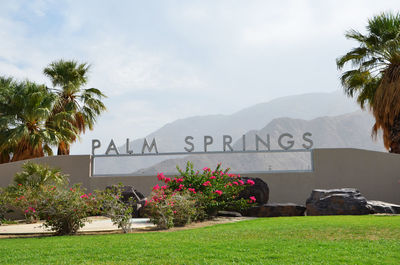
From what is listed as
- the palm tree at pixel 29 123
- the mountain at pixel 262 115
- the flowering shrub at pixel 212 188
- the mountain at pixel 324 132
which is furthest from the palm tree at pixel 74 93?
the mountain at pixel 262 115

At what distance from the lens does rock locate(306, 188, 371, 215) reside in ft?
46.3

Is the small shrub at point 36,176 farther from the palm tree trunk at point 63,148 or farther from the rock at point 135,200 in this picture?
the palm tree trunk at point 63,148

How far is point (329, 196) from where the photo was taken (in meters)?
14.6

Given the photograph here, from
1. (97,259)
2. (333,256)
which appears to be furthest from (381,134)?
(97,259)

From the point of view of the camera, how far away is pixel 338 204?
46.9ft

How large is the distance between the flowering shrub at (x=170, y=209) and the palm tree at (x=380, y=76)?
1122 cm

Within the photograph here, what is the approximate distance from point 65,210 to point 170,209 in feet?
9.21

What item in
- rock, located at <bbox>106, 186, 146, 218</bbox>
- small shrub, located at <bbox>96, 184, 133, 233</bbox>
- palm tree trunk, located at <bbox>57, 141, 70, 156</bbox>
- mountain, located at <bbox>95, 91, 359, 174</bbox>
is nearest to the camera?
small shrub, located at <bbox>96, 184, 133, 233</bbox>

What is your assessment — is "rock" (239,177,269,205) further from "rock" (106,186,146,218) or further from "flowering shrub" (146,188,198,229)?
"rock" (106,186,146,218)

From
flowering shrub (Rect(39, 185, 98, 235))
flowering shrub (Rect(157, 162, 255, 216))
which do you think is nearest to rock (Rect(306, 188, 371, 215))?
flowering shrub (Rect(157, 162, 255, 216))

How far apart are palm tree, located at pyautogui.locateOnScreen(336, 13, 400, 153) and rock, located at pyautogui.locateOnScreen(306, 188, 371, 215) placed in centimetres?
585

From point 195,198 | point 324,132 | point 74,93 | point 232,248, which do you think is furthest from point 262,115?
point 232,248

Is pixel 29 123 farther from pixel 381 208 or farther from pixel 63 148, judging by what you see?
pixel 381 208

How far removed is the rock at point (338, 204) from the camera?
1411cm
